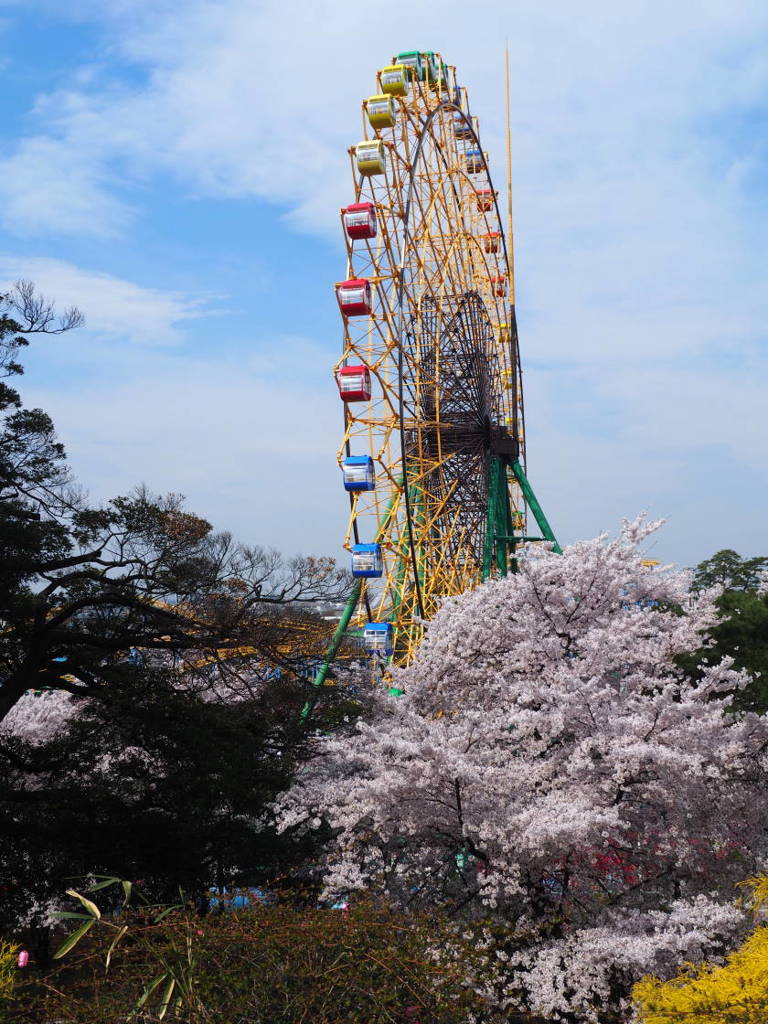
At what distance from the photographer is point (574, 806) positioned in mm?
10172

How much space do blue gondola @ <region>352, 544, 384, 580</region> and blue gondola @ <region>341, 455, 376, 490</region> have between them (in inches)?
72.8

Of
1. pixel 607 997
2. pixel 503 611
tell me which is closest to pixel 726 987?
pixel 607 997

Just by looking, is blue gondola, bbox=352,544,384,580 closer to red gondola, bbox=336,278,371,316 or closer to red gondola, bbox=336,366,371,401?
red gondola, bbox=336,366,371,401

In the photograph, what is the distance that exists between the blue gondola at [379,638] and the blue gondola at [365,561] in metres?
1.56

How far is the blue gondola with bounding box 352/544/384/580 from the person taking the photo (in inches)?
1146

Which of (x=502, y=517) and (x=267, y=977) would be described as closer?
(x=267, y=977)

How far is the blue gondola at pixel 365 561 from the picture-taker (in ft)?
95.5

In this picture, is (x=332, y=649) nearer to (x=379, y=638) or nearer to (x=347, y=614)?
(x=379, y=638)

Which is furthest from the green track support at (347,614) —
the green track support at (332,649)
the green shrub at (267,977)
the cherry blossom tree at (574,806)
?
the green shrub at (267,977)

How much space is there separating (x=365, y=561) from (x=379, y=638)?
2390mm

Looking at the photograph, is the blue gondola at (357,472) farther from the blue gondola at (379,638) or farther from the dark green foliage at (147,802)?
the dark green foliage at (147,802)

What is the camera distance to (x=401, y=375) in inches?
1136

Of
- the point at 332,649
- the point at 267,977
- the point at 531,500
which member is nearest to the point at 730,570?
the point at 531,500

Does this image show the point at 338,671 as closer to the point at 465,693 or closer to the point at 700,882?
the point at 465,693
